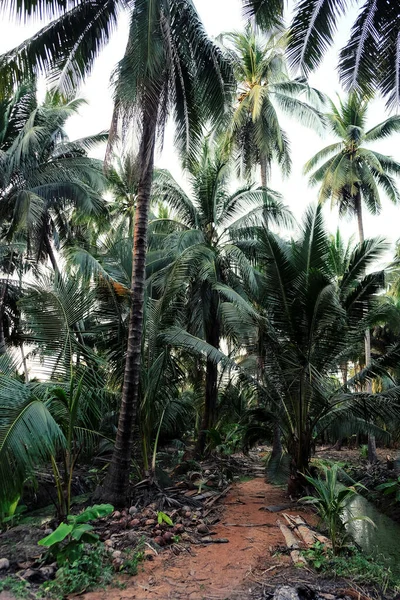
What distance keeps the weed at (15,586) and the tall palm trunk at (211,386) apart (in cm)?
843

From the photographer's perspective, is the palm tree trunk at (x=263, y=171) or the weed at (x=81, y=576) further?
the palm tree trunk at (x=263, y=171)

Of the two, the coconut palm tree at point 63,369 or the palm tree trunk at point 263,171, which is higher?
the palm tree trunk at point 263,171

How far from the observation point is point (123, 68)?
6945mm

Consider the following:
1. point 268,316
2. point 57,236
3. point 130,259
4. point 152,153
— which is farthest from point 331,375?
point 57,236

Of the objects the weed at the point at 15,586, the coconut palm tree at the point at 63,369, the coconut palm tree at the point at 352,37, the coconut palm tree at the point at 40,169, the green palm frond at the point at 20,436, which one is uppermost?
the coconut palm tree at the point at 40,169

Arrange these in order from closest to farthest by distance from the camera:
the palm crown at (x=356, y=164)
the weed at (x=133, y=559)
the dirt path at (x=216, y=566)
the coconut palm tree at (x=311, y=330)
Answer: the dirt path at (x=216, y=566)
the weed at (x=133, y=559)
the coconut palm tree at (x=311, y=330)
the palm crown at (x=356, y=164)

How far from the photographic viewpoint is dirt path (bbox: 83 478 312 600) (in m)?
4.73

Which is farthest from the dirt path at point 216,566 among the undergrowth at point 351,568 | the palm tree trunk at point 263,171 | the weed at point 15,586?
the palm tree trunk at point 263,171

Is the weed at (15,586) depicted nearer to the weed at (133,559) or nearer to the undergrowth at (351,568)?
the weed at (133,559)

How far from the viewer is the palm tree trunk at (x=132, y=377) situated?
23.9ft

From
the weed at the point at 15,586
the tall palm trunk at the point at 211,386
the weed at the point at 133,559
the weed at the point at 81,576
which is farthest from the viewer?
the tall palm trunk at the point at 211,386

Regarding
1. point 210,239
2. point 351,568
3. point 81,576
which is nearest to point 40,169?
point 210,239

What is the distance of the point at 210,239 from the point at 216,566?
10.2 m

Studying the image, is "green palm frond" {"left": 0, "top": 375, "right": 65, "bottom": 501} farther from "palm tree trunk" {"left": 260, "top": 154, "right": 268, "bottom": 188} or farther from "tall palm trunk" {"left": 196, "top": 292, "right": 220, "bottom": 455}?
"palm tree trunk" {"left": 260, "top": 154, "right": 268, "bottom": 188}
